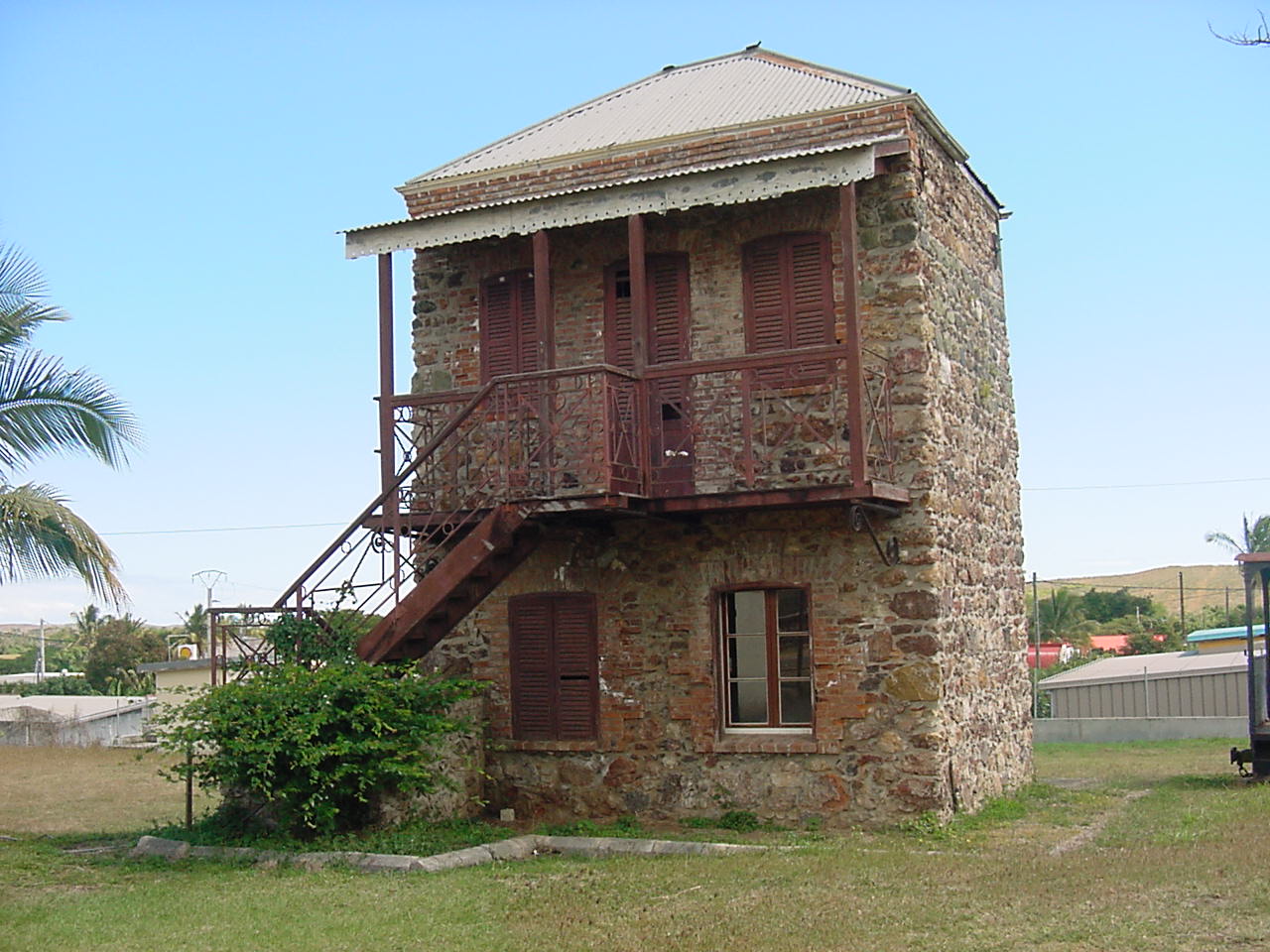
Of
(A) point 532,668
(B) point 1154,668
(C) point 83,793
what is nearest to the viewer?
(A) point 532,668

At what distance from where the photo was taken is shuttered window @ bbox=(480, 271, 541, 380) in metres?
15.4

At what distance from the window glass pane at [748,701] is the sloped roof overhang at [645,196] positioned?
4649 mm

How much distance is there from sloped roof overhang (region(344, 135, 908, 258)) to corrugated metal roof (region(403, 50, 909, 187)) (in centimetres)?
89

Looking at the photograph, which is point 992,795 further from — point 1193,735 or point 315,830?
point 1193,735

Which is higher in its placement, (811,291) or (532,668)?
(811,291)

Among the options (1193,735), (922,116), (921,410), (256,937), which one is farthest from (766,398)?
(1193,735)

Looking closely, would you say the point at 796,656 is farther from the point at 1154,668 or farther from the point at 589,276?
the point at 1154,668

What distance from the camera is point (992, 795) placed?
14.9m

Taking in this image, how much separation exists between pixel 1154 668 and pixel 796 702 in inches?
759

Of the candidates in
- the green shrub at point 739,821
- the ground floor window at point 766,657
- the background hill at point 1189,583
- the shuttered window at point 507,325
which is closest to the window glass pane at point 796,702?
the ground floor window at point 766,657

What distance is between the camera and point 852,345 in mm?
12609

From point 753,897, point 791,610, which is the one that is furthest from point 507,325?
point 753,897

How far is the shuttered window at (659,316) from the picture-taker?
14656 mm

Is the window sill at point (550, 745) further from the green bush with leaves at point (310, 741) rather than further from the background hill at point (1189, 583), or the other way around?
the background hill at point (1189, 583)
